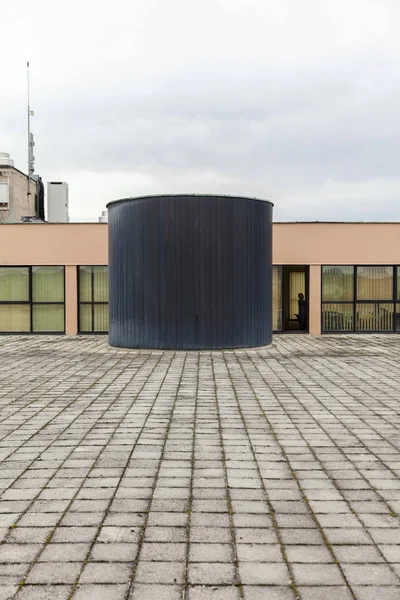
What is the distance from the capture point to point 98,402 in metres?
7.54

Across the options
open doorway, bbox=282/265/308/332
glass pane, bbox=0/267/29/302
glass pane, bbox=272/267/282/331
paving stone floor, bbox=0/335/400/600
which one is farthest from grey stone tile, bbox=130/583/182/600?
glass pane, bbox=0/267/29/302

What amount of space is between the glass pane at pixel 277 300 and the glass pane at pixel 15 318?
838 cm

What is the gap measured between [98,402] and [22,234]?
12.1 metres

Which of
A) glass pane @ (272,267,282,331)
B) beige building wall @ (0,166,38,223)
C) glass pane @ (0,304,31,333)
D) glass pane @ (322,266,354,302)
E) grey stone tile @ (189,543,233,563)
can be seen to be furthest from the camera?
beige building wall @ (0,166,38,223)

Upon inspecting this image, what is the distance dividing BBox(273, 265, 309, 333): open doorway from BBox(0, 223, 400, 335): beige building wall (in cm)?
40

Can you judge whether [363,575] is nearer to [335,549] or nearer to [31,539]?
[335,549]

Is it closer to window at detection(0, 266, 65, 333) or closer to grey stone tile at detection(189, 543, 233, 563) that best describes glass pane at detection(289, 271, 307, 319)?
window at detection(0, 266, 65, 333)

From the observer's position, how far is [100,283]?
18.1 m

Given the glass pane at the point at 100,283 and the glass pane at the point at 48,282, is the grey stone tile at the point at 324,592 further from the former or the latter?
the glass pane at the point at 48,282

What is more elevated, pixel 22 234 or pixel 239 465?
pixel 22 234

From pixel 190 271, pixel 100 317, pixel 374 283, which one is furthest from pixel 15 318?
pixel 374 283

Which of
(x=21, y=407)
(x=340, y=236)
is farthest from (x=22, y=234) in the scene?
(x=21, y=407)

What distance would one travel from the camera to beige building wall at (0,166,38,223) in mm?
26337

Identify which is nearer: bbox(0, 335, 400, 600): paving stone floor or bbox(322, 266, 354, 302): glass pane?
bbox(0, 335, 400, 600): paving stone floor
